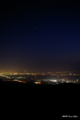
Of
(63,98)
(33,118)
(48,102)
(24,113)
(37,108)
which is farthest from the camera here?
(63,98)

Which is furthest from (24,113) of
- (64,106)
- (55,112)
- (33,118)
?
(64,106)

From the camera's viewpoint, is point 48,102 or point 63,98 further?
point 63,98

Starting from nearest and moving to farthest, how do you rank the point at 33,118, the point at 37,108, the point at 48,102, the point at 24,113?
1. the point at 33,118
2. the point at 24,113
3. the point at 37,108
4. the point at 48,102

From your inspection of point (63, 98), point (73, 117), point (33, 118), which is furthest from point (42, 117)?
point (63, 98)

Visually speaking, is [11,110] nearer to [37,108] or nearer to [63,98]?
[37,108]

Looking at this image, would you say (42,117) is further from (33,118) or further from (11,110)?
(11,110)

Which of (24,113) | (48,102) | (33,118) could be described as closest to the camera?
(33,118)

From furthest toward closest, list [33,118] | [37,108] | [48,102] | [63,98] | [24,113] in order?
[63,98] < [48,102] < [37,108] < [24,113] < [33,118]

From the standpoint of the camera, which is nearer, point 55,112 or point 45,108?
point 55,112
